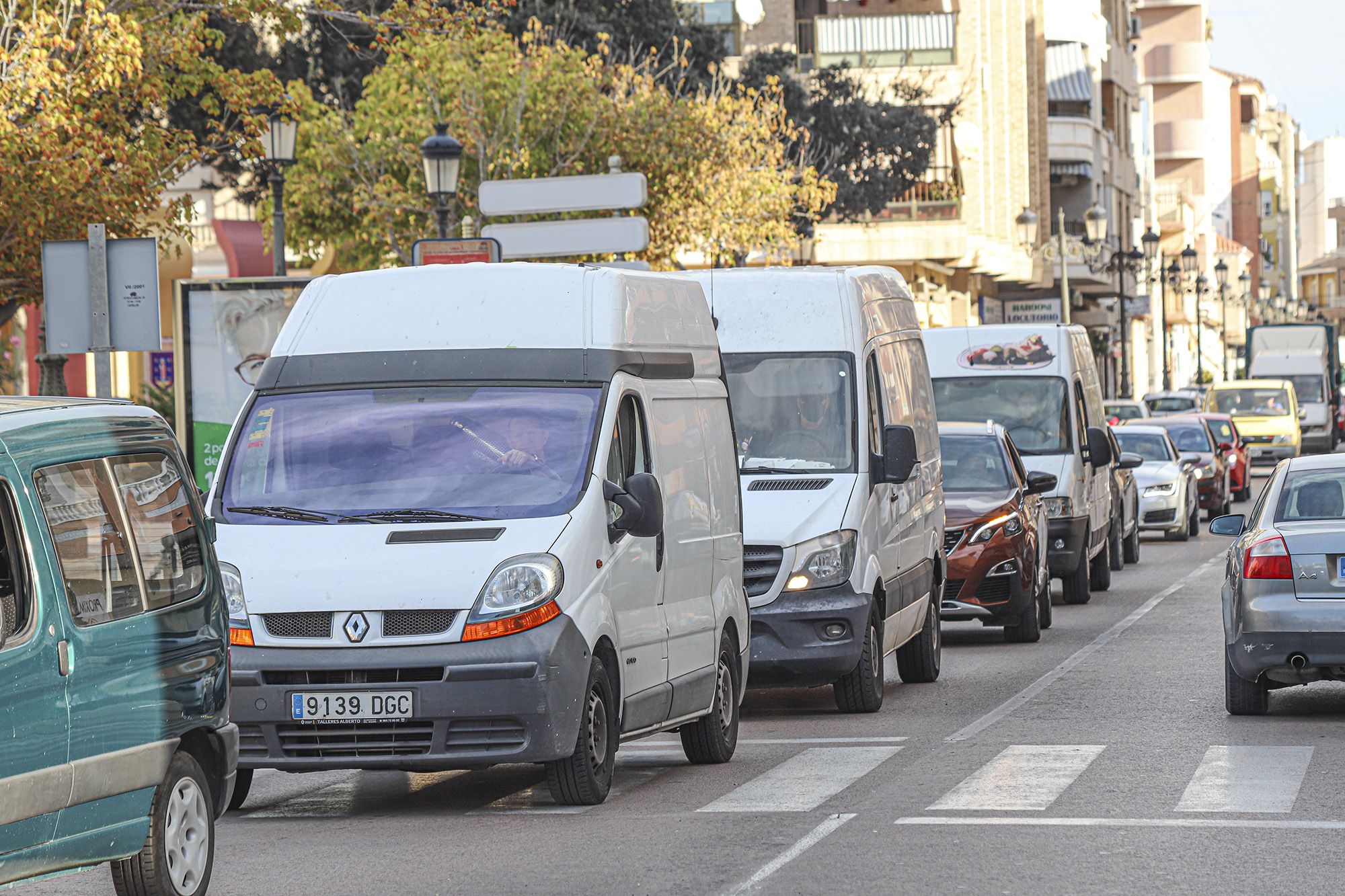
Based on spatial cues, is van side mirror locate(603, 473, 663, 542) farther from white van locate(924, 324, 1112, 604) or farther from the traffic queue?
white van locate(924, 324, 1112, 604)

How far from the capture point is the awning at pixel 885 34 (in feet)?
185

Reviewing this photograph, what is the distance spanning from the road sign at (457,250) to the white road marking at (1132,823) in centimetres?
1030

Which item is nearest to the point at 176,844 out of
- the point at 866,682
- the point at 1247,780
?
the point at 1247,780

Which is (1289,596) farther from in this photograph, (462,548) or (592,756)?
(462,548)

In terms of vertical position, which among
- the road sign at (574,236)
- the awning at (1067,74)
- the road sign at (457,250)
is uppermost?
the awning at (1067,74)

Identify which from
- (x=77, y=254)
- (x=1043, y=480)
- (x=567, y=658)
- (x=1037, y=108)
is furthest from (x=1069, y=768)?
(x=1037, y=108)

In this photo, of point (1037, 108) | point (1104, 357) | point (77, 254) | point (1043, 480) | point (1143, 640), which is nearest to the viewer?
point (77, 254)

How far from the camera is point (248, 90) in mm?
21094

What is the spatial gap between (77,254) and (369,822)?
18.7ft

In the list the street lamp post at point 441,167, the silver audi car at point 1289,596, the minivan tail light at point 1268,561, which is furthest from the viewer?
the street lamp post at point 441,167

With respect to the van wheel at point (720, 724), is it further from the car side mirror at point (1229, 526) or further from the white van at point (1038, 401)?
the white van at point (1038, 401)

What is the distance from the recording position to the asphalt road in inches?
321

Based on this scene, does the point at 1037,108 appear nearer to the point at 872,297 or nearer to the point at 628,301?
the point at 872,297

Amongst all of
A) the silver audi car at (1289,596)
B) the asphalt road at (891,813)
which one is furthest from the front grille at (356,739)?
the silver audi car at (1289,596)
